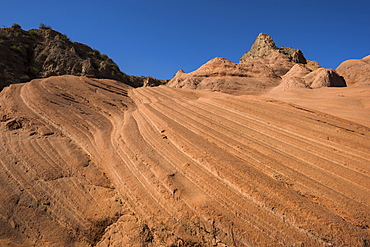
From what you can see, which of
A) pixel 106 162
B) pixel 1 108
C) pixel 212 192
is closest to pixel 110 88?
pixel 1 108

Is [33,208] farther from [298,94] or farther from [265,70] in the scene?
[265,70]

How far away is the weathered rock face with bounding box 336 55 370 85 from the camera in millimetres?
16812

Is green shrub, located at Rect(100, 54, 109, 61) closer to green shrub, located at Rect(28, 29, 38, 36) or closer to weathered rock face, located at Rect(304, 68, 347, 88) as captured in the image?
green shrub, located at Rect(28, 29, 38, 36)

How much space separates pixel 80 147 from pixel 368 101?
10.8 metres

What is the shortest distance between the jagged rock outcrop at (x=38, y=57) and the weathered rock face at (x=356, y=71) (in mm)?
28395

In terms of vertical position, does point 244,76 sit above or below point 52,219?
above

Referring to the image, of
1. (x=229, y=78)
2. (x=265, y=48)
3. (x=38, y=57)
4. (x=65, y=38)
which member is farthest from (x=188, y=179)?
(x=265, y=48)

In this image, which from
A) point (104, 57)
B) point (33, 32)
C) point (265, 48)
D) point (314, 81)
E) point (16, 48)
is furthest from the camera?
point (265, 48)

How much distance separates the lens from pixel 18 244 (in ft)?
8.93

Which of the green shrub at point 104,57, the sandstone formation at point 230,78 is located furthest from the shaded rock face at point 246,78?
the green shrub at point 104,57

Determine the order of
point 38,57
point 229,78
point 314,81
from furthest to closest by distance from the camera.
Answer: point 38,57
point 229,78
point 314,81

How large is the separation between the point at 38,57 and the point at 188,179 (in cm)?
2850

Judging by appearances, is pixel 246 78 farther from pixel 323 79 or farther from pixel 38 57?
pixel 38 57

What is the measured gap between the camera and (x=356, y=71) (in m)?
17.3
